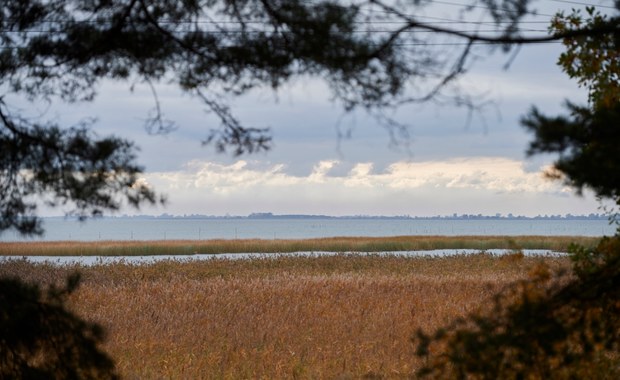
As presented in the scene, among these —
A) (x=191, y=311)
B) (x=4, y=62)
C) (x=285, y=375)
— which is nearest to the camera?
(x=4, y=62)

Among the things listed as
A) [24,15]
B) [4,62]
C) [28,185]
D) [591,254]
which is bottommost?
[591,254]

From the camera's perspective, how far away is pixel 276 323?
38.9 feet

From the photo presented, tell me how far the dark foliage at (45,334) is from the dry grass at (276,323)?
1.39 m

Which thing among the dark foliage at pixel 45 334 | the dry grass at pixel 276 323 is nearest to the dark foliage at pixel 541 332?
the dry grass at pixel 276 323

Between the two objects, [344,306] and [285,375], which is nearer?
[285,375]

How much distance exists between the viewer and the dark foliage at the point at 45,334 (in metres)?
5.06

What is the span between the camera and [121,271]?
24.7 m

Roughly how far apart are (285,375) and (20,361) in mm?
3729

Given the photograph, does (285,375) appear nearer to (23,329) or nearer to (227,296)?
(23,329)

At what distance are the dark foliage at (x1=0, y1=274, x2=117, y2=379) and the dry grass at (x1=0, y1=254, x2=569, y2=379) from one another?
1.39 metres

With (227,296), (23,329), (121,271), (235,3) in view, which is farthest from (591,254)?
(121,271)

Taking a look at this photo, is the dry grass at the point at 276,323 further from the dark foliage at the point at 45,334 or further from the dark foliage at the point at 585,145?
the dark foliage at the point at 45,334

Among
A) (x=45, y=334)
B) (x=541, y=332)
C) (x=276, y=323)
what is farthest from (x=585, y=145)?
(x=276, y=323)

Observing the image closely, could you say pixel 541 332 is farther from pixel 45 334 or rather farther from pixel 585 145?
pixel 45 334
